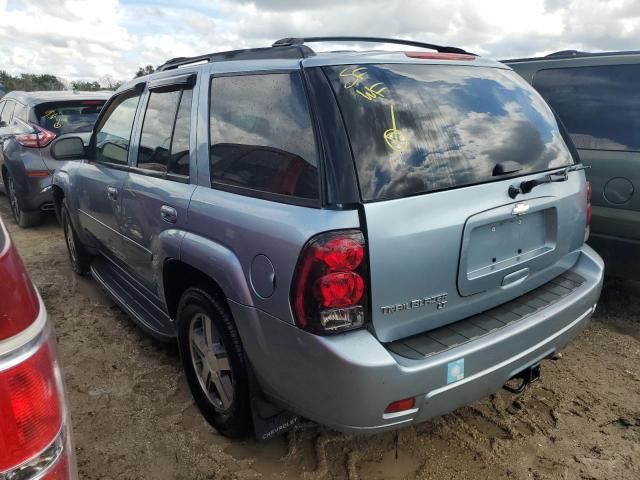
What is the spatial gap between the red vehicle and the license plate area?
150 cm

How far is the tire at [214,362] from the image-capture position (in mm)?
2305

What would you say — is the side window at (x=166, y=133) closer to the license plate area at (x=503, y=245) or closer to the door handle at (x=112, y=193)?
the door handle at (x=112, y=193)

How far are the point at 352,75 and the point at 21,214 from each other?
19.5ft

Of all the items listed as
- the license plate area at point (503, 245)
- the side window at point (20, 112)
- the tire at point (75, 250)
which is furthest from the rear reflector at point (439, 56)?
the side window at point (20, 112)

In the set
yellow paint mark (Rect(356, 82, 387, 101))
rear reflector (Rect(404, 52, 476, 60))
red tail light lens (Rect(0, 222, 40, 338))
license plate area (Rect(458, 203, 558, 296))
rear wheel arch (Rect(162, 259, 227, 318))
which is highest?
rear reflector (Rect(404, 52, 476, 60))

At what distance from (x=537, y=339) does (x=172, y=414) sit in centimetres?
193

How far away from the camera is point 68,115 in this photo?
6598 mm

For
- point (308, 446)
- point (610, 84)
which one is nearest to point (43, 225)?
point (308, 446)

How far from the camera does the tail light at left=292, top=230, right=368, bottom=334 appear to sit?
6.03 ft

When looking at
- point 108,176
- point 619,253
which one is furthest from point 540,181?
point 108,176

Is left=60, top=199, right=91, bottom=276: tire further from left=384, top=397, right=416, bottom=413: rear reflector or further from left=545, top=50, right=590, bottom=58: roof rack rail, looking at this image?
left=545, top=50, right=590, bottom=58: roof rack rail

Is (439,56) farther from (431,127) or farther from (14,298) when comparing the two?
(14,298)

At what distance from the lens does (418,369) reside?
1.87m

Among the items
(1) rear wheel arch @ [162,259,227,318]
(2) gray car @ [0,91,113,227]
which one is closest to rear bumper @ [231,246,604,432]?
(1) rear wheel arch @ [162,259,227,318]
